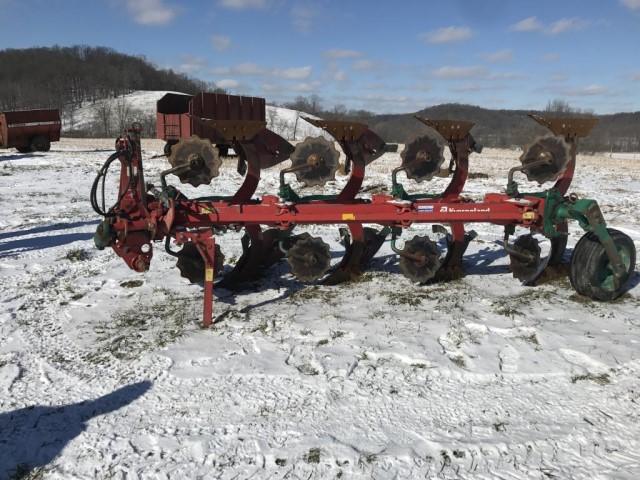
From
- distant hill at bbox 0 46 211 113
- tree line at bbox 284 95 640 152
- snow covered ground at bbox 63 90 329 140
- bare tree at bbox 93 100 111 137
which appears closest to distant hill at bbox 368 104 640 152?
tree line at bbox 284 95 640 152

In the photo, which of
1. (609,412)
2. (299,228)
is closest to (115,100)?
(299,228)

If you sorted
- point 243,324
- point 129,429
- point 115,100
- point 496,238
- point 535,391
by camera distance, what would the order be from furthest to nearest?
point 115,100, point 496,238, point 243,324, point 535,391, point 129,429

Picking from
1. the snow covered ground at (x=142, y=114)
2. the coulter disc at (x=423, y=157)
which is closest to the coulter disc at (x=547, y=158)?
the coulter disc at (x=423, y=157)

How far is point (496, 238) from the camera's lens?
25.6 ft

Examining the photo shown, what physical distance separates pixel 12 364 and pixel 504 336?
3878mm

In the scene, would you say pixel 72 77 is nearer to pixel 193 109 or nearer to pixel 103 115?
pixel 103 115

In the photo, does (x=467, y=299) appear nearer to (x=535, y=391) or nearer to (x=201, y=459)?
(x=535, y=391)

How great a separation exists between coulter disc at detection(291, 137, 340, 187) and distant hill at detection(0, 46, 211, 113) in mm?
90955

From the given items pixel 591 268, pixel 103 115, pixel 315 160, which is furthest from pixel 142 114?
pixel 591 268

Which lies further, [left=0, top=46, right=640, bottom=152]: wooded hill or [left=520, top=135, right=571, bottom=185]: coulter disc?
[left=0, top=46, right=640, bottom=152]: wooded hill

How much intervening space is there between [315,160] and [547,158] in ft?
7.74

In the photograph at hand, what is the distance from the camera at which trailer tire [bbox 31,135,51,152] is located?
23.7 m

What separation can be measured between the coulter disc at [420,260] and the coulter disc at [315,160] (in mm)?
1254

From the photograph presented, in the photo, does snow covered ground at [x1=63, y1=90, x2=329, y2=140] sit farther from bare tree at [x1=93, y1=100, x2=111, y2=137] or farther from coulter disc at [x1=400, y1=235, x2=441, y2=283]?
coulter disc at [x1=400, y1=235, x2=441, y2=283]
